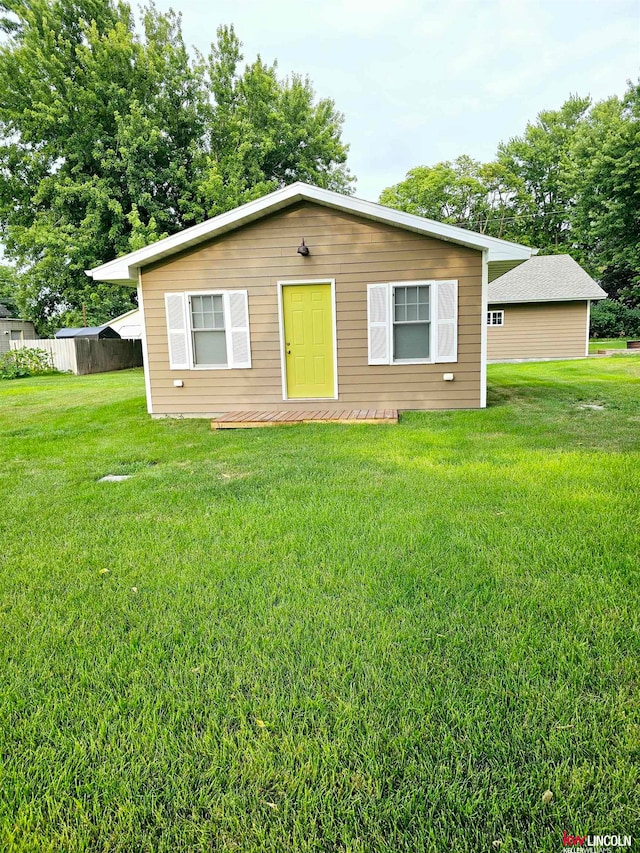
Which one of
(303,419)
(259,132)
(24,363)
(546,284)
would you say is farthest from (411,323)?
(259,132)

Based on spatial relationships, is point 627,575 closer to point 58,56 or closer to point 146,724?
point 146,724

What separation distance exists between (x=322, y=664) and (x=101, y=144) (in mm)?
22785

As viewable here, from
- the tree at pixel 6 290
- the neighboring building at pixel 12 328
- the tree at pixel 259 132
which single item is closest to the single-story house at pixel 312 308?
the tree at pixel 259 132

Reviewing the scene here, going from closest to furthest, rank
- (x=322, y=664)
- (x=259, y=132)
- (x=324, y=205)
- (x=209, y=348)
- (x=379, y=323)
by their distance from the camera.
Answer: (x=322, y=664) → (x=324, y=205) → (x=379, y=323) → (x=209, y=348) → (x=259, y=132)

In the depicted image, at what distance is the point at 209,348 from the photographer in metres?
7.84

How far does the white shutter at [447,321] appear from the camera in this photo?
284 inches

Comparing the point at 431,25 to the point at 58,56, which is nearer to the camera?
the point at 431,25

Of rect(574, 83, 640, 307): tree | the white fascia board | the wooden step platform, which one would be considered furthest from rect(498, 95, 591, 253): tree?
the wooden step platform

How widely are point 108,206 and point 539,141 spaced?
88.1 ft

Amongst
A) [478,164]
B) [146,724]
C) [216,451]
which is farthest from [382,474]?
[478,164]

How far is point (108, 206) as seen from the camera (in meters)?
18.8

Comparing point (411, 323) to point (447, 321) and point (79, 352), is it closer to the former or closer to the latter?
point (447, 321)

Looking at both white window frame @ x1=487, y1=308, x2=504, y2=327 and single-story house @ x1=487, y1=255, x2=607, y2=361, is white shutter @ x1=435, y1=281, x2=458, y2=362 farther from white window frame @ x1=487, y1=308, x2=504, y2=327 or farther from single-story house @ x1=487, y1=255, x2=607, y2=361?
white window frame @ x1=487, y1=308, x2=504, y2=327

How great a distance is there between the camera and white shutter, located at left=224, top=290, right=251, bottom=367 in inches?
298
